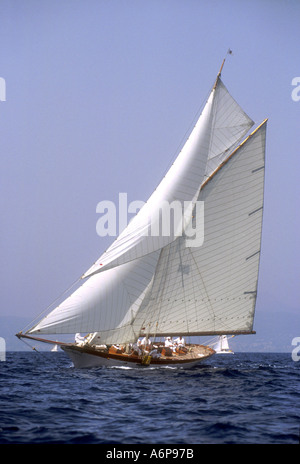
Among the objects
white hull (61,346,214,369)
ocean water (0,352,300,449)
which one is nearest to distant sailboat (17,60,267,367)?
white hull (61,346,214,369)

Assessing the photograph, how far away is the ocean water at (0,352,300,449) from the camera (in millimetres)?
13750

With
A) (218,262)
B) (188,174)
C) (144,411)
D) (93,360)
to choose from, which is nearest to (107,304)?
(93,360)

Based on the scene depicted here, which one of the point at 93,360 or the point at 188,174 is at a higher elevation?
the point at 188,174

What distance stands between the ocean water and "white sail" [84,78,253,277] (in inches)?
293

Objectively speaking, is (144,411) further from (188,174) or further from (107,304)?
(188,174)

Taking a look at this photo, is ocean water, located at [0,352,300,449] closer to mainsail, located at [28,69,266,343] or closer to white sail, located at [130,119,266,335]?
mainsail, located at [28,69,266,343]

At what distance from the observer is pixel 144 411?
1762 centimetres

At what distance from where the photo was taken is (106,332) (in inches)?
1330

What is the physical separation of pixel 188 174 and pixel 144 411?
18957 mm

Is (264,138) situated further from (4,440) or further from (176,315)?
(4,440)

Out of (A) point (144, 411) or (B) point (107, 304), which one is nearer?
(A) point (144, 411)

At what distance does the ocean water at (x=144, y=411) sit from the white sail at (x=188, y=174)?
24.4 feet
